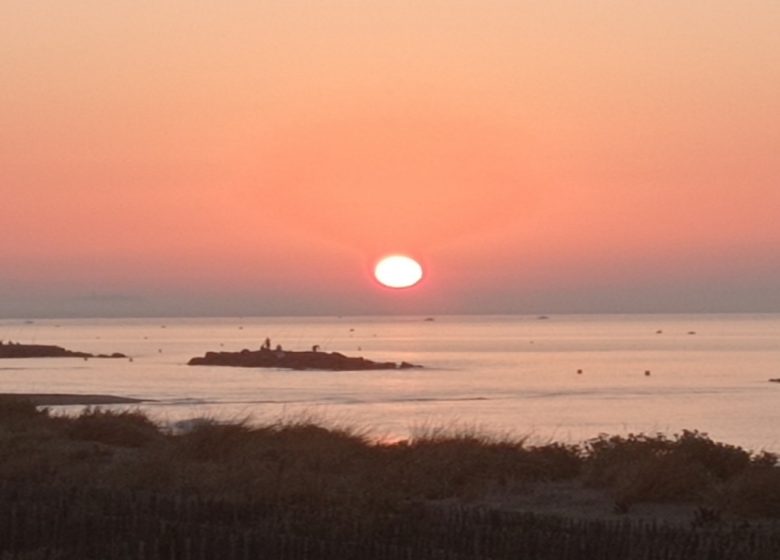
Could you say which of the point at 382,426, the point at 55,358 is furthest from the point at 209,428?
the point at 55,358

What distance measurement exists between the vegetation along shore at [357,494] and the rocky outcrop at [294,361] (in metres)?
74.9

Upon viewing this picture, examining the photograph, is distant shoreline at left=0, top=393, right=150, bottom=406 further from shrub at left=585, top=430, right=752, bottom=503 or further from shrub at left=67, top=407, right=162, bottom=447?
shrub at left=585, top=430, right=752, bottom=503

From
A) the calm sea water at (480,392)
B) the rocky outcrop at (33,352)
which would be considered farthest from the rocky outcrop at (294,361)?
the rocky outcrop at (33,352)

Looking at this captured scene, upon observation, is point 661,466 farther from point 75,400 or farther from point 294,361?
point 294,361

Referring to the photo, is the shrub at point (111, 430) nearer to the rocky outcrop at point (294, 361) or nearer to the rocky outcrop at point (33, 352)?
the rocky outcrop at point (294, 361)

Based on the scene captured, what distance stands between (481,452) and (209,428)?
4.01m

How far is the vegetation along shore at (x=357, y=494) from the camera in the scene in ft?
37.2

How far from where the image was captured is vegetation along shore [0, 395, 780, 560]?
11.3 m

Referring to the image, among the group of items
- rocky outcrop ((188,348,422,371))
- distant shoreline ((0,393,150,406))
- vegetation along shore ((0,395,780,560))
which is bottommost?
vegetation along shore ((0,395,780,560))

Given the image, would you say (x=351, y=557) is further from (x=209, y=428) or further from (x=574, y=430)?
(x=574, y=430)

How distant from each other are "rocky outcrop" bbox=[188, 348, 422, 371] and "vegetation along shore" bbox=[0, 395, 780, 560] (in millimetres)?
74927

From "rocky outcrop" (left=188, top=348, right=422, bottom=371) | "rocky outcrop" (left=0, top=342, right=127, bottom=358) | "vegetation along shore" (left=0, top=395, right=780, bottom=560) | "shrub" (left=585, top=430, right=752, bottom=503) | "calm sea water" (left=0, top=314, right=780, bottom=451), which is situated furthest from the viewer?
"rocky outcrop" (left=0, top=342, right=127, bottom=358)

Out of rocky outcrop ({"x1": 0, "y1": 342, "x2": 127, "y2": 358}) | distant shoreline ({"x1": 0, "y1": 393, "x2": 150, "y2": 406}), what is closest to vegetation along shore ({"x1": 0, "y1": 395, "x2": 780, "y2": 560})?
distant shoreline ({"x1": 0, "y1": 393, "x2": 150, "y2": 406})

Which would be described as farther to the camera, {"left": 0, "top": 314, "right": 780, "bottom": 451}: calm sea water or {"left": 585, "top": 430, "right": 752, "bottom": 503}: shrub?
{"left": 0, "top": 314, "right": 780, "bottom": 451}: calm sea water
